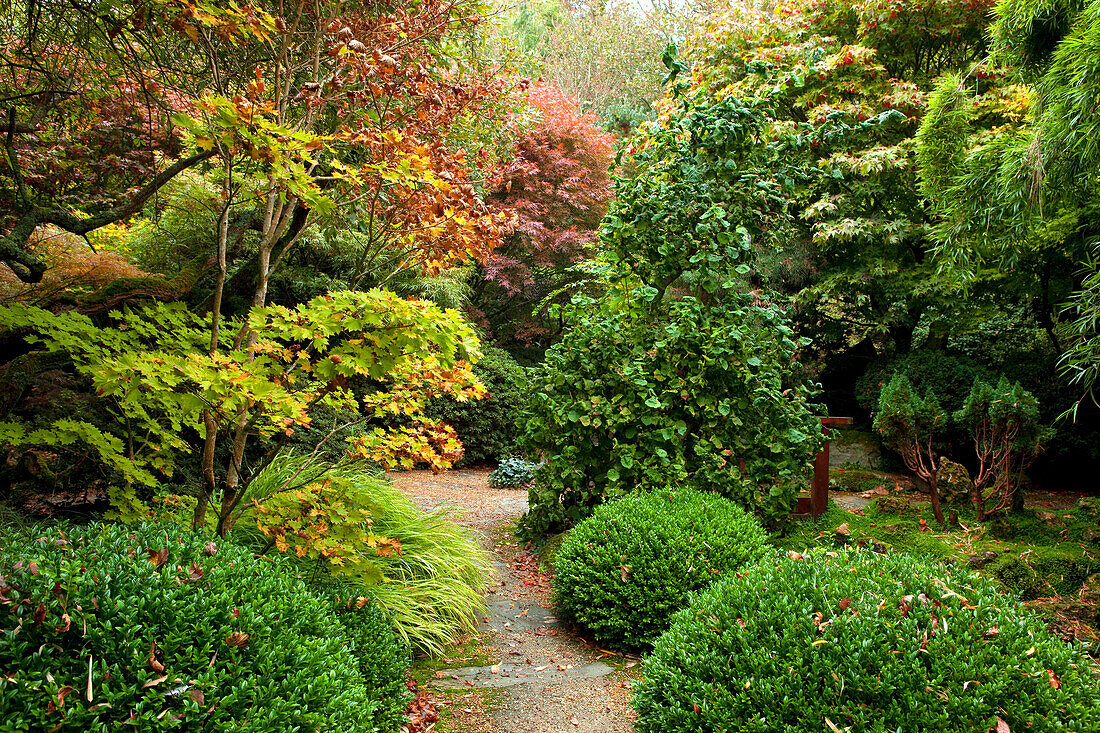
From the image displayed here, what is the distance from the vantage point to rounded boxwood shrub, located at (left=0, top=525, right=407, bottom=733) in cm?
137

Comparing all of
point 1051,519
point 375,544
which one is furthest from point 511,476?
point 375,544

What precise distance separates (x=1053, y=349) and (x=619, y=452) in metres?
7.74

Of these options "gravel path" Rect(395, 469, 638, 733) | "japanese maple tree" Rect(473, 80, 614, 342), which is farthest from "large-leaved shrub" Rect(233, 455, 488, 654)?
"japanese maple tree" Rect(473, 80, 614, 342)

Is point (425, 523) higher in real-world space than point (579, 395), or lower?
lower

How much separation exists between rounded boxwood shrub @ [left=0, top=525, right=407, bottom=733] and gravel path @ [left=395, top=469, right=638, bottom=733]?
0.92 m

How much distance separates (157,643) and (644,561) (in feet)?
7.60

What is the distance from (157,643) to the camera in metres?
1.47

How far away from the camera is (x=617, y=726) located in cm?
254

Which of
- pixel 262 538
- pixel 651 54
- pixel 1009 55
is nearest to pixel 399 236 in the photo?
pixel 262 538

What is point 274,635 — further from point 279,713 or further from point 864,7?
point 864,7

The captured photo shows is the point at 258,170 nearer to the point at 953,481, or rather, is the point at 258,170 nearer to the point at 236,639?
the point at 236,639

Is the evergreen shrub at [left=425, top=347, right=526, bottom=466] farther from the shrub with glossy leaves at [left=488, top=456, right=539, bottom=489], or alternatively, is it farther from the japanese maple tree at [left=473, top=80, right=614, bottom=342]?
the japanese maple tree at [left=473, top=80, right=614, bottom=342]

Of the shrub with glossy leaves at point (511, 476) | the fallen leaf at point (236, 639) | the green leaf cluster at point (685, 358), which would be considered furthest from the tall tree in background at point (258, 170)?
the shrub with glossy leaves at point (511, 476)

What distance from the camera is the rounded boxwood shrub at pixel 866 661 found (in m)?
1.65
